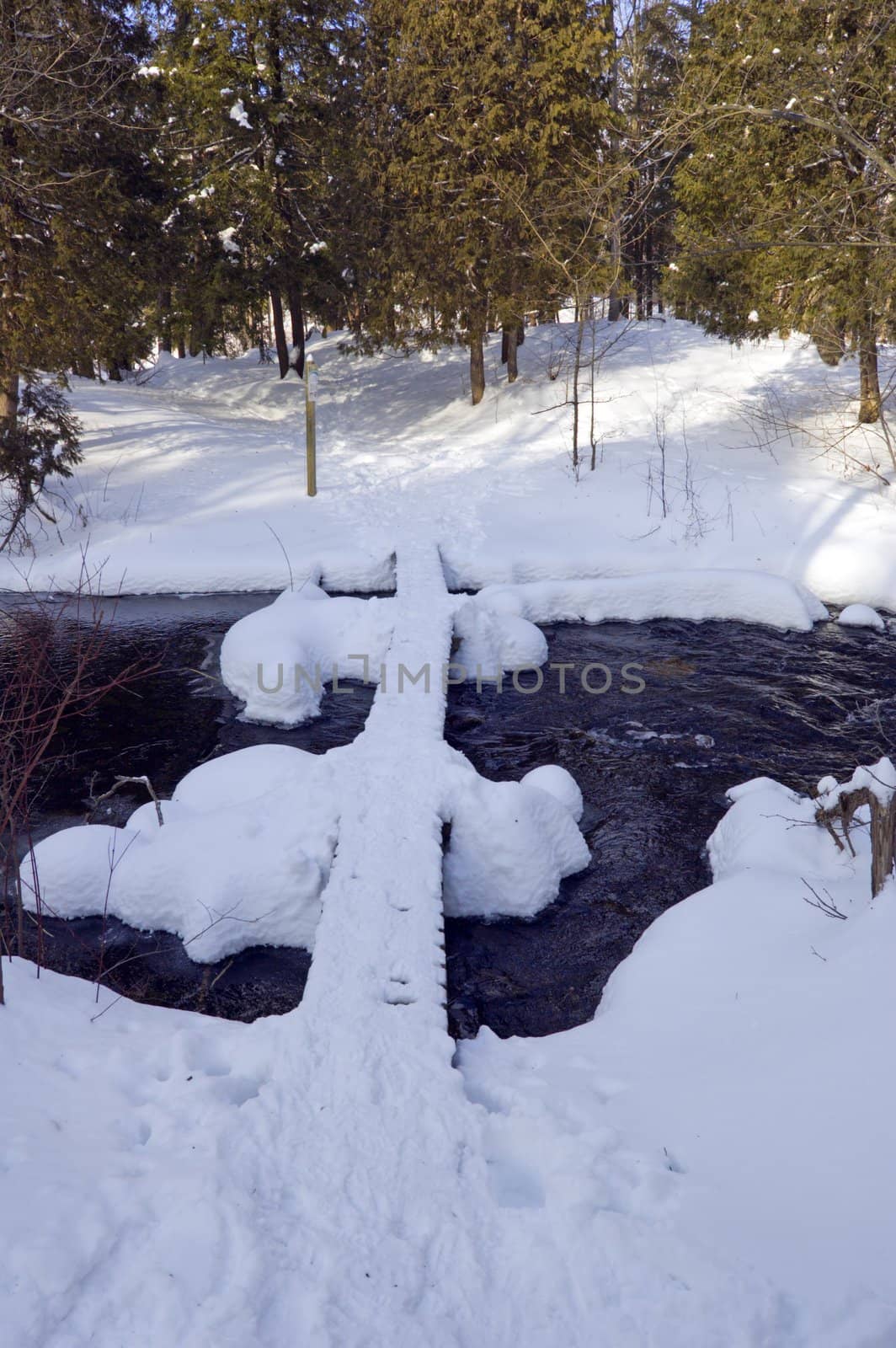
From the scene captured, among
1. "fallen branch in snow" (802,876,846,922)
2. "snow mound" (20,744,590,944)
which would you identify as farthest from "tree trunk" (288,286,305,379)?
"fallen branch in snow" (802,876,846,922)

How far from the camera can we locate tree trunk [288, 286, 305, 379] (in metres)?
21.5

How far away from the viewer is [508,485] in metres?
14.8

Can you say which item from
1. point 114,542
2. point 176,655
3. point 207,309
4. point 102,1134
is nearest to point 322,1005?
point 102,1134

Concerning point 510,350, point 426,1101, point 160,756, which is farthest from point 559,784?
point 510,350

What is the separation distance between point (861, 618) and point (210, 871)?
823 centimetres

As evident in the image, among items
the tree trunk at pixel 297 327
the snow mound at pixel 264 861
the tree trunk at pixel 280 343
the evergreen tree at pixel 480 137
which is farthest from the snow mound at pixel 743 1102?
the tree trunk at pixel 280 343

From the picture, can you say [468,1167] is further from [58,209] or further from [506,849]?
[58,209]

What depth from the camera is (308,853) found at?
541 centimetres

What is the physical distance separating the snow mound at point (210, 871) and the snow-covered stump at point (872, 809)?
306 centimetres

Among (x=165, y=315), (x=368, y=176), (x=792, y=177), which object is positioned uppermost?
(x=368, y=176)

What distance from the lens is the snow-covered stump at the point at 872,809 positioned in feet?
13.5

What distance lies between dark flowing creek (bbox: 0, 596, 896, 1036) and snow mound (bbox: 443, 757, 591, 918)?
0.12m

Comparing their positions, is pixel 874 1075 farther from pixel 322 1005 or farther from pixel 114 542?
pixel 114 542

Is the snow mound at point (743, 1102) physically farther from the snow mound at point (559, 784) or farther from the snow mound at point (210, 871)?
the snow mound at point (210, 871)
